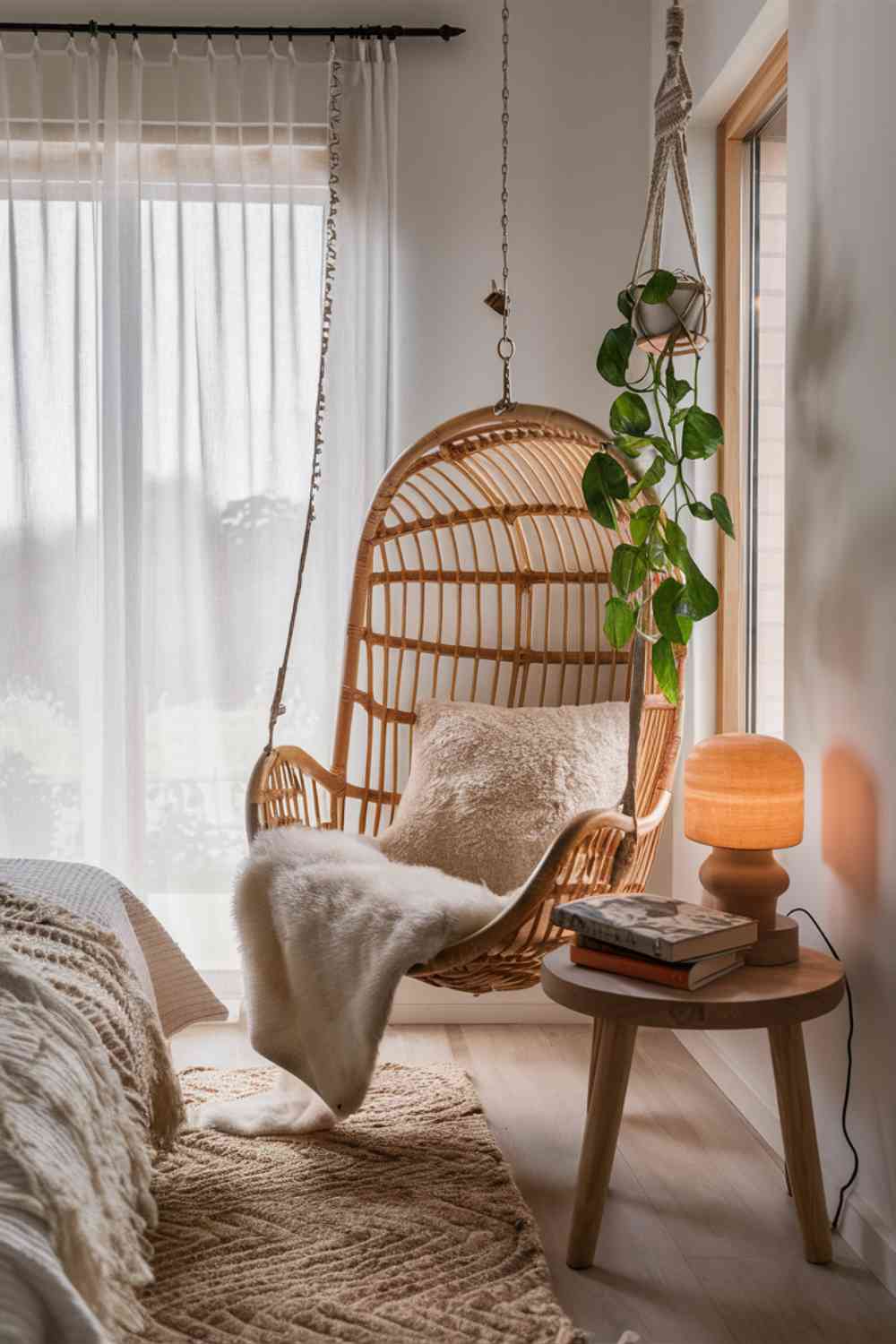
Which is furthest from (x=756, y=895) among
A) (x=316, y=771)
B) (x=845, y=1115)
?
(x=316, y=771)

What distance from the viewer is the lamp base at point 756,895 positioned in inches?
76.4

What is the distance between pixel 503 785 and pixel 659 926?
831 mm

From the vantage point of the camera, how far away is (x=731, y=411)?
2.82 m

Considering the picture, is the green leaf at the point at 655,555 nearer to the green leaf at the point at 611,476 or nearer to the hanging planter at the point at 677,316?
the green leaf at the point at 611,476

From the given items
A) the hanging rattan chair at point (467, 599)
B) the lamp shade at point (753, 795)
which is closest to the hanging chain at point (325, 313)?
the hanging rattan chair at point (467, 599)

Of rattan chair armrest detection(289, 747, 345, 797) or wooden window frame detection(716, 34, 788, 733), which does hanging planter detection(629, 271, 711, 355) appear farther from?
rattan chair armrest detection(289, 747, 345, 797)

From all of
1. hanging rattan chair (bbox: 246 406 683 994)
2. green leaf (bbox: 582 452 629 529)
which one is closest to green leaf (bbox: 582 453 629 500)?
green leaf (bbox: 582 452 629 529)

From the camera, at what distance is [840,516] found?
203 cm

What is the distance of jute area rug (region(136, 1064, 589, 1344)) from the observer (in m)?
1.71

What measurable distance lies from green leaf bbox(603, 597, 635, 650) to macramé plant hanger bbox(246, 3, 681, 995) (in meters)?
0.36

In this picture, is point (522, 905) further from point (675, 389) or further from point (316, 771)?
point (675, 389)

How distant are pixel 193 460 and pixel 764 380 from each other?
4.61ft

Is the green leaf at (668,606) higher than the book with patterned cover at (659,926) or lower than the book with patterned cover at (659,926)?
higher

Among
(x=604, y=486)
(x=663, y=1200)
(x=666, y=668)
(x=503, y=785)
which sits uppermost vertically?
(x=604, y=486)
